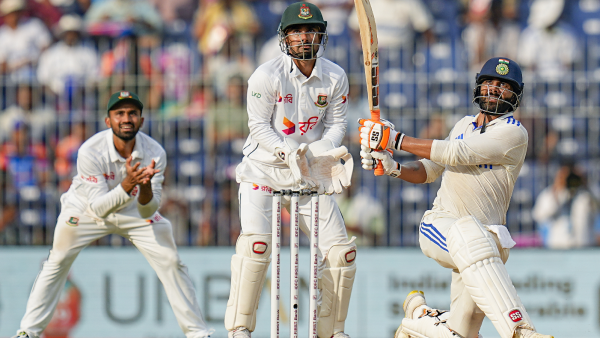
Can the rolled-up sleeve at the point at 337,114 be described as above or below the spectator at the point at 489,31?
below

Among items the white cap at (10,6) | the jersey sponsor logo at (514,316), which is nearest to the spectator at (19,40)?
the white cap at (10,6)

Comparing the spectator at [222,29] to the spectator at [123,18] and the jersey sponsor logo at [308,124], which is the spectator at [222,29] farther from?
the jersey sponsor logo at [308,124]

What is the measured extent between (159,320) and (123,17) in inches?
126

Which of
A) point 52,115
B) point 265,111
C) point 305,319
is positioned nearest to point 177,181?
point 52,115

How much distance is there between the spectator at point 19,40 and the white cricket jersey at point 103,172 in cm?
298

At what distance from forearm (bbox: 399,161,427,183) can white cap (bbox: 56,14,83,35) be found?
15.6ft

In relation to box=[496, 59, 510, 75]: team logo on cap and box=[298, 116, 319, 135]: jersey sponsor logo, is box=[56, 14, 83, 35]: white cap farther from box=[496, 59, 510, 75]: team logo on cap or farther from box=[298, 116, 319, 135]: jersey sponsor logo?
box=[496, 59, 510, 75]: team logo on cap

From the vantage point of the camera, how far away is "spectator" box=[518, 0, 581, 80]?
25.4 ft

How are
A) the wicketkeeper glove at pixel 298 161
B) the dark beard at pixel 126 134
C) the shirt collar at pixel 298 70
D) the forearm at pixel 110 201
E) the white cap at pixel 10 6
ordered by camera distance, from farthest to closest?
the white cap at pixel 10 6 < the dark beard at pixel 126 134 < the forearm at pixel 110 201 < the shirt collar at pixel 298 70 < the wicketkeeper glove at pixel 298 161

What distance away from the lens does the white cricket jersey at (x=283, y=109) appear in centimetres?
446

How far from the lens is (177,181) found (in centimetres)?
733

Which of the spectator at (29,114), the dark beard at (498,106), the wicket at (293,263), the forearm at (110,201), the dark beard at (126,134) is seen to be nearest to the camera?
Result: the wicket at (293,263)

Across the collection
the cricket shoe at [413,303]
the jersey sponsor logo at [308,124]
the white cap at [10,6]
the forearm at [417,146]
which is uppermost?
the white cap at [10,6]

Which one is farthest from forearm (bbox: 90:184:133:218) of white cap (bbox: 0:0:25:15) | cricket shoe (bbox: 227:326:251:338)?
white cap (bbox: 0:0:25:15)
